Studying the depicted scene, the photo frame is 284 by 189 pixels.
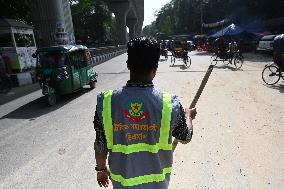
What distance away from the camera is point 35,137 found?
751 cm

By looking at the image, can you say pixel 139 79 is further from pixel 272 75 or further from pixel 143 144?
pixel 272 75

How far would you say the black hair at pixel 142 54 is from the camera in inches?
87.0

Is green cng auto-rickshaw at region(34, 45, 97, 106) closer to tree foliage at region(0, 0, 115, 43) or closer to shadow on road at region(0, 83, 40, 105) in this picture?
shadow on road at region(0, 83, 40, 105)

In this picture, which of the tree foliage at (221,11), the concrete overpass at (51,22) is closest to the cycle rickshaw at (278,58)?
the concrete overpass at (51,22)

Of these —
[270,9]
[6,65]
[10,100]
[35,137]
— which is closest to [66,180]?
[35,137]

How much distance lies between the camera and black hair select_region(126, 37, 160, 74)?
7.25 ft

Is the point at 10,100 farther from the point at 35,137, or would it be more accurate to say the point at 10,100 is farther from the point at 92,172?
the point at 92,172

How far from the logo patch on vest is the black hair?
24 cm

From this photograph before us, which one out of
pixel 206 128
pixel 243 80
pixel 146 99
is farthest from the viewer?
pixel 243 80

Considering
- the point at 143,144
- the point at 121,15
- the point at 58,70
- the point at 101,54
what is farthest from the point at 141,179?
the point at 121,15

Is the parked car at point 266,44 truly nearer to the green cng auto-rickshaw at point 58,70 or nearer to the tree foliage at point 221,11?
the tree foliage at point 221,11

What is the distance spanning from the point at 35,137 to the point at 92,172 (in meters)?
2.76

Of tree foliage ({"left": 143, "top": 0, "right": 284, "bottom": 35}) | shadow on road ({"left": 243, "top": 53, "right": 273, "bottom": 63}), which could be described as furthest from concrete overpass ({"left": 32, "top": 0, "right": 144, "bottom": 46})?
tree foliage ({"left": 143, "top": 0, "right": 284, "bottom": 35})

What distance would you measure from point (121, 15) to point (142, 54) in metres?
58.4
